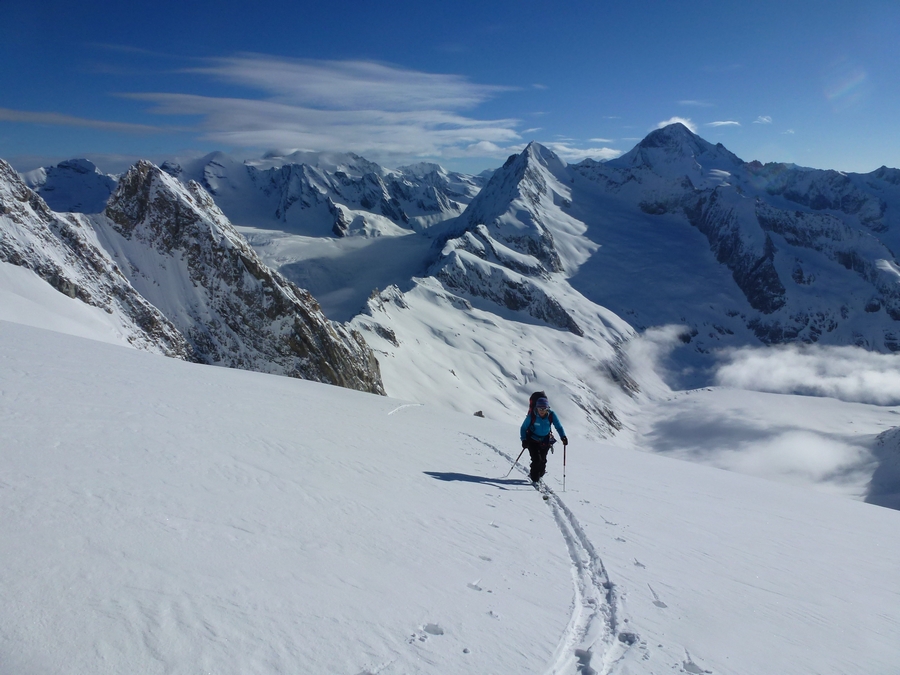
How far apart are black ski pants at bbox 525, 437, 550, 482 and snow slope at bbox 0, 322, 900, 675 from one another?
61cm

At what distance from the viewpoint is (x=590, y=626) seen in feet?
20.2

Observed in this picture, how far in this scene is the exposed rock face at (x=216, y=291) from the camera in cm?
5175

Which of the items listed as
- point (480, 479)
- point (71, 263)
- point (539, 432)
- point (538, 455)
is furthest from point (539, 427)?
point (71, 263)

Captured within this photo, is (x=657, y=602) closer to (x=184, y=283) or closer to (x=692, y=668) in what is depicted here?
(x=692, y=668)

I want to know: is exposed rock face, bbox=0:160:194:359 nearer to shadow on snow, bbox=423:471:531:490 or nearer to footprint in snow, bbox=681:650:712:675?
shadow on snow, bbox=423:471:531:490

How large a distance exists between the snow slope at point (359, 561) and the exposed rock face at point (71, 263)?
35263 mm

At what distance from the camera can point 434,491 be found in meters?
10.2

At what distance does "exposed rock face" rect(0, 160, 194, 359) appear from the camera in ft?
136

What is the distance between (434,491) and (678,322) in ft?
602

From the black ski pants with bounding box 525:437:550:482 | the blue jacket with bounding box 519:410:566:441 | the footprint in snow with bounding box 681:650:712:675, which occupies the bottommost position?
the footprint in snow with bounding box 681:650:712:675

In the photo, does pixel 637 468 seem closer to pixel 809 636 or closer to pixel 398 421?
pixel 398 421

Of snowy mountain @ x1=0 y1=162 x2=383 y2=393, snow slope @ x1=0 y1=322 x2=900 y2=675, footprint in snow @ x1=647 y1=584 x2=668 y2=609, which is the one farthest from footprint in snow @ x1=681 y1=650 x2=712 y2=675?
snowy mountain @ x1=0 y1=162 x2=383 y2=393

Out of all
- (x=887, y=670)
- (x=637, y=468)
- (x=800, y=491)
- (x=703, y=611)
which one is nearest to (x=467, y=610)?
(x=703, y=611)

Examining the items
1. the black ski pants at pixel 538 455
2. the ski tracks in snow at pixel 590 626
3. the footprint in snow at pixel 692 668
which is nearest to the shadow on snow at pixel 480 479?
the black ski pants at pixel 538 455
